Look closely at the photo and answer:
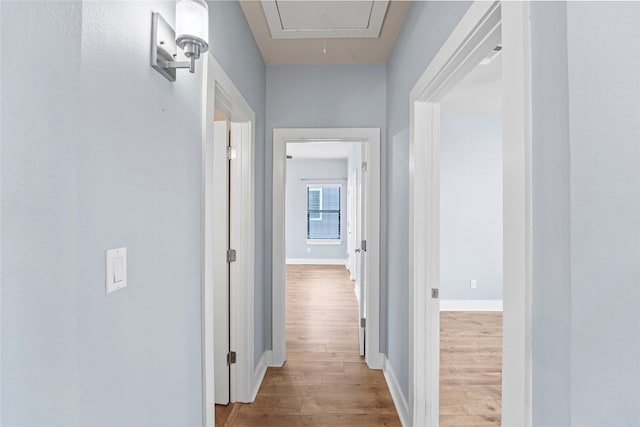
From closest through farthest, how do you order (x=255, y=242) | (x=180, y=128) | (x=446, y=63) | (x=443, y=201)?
(x=180, y=128) < (x=446, y=63) < (x=255, y=242) < (x=443, y=201)

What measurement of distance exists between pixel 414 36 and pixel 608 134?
154 cm

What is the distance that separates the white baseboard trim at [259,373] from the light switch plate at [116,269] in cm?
184

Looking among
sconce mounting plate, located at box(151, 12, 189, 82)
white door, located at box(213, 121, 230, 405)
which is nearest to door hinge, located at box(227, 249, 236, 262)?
white door, located at box(213, 121, 230, 405)

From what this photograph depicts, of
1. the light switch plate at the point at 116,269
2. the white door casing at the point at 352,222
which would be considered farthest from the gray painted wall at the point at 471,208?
the light switch plate at the point at 116,269

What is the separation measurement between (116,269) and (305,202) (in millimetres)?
7443

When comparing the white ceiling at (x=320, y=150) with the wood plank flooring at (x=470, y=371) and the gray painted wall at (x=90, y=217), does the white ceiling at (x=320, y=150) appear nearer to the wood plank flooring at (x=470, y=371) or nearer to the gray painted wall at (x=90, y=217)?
the wood plank flooring at (x=470, y=371)

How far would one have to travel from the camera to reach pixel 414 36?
191cm

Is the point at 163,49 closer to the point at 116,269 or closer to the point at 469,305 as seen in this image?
the point at 116,269

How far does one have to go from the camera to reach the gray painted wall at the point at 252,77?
1.63 meters

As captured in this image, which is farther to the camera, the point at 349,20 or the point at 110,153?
the point at 349,20

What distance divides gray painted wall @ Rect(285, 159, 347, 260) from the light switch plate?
7341 millimetres

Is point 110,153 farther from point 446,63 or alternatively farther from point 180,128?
point 446,63

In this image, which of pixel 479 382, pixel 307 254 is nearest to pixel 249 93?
pixel 479 382

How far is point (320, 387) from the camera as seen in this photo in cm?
247
